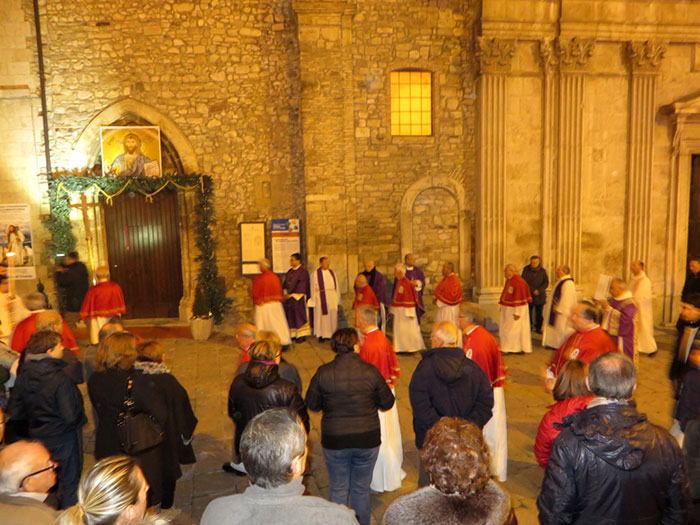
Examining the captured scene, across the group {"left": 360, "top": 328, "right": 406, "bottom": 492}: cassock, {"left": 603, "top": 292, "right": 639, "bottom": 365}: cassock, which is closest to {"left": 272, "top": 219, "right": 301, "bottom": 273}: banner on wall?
{"left": 603, "top": 292, "right": 639, "bottom": 365}: cassock

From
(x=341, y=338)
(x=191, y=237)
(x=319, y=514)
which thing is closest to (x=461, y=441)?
(x=319, y=514)

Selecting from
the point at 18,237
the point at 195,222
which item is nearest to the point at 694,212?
the point at 195,222

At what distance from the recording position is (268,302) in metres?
10.4

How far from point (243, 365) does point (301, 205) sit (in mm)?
7684

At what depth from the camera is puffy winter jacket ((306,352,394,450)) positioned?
14.1ft

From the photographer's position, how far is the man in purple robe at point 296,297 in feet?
36.2

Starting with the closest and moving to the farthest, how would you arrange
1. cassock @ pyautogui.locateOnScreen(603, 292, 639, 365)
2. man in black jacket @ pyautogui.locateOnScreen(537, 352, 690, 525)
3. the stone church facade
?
man in black jacket @ pyautogui.locateOnScreen(537, 352, 690, 525), cassock @ pyautogui.locateOnScreen(603, 292, 639, 365), the stone church facade

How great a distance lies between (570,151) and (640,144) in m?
1.63

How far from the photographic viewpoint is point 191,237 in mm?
12406

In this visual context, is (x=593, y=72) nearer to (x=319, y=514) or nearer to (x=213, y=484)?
(x=213, y=484)

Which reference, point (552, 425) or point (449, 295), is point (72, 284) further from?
point (552, 425)

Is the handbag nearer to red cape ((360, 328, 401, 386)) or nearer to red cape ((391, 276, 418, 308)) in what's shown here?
red cape ((360, 328, 401, 386))

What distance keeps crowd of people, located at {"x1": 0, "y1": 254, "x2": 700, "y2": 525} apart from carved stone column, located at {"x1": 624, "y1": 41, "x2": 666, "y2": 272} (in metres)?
5.68

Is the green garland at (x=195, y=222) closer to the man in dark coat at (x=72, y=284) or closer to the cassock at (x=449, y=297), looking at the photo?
the man in dark coat at (x=72, y=284)
